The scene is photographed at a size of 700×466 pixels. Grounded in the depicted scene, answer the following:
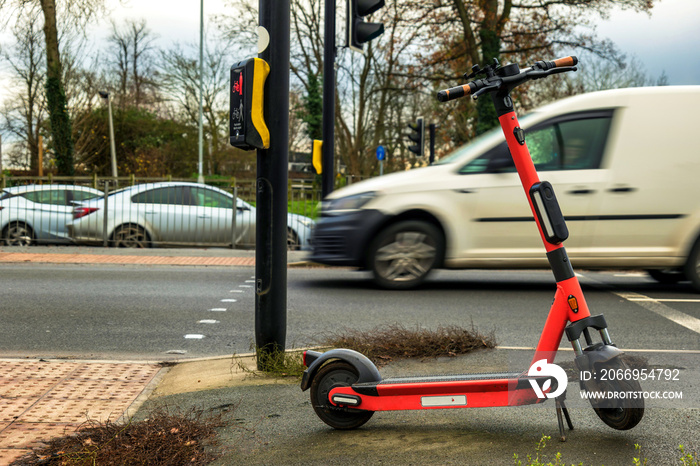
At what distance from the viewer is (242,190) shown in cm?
1374

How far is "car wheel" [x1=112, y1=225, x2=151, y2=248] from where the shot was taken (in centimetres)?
1373

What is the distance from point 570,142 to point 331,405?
600cm

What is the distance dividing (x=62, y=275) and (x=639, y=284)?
7.94m

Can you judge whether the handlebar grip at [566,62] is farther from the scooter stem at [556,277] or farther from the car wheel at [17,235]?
the car wheel at [17,235]

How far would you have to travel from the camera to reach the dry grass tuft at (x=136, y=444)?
9.49ft

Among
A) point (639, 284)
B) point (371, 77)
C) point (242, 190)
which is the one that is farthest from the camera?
point (371, 77)

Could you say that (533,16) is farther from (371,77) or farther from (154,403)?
(154,403)

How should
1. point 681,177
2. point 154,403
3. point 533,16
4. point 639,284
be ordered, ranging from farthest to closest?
point 533,16 → point 639,284 → point 681,177 → point 154,403

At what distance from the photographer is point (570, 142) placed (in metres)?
8.24

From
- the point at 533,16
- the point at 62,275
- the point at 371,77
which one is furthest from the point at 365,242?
the point at 371,77

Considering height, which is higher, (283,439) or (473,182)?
(473,182)

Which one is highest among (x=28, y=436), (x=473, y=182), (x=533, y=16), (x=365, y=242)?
(x=533, y=16)

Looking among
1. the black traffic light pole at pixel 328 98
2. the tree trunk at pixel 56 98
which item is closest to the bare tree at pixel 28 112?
the tree trunk at pixel 56 98

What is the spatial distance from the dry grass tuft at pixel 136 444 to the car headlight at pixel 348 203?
5200mm
